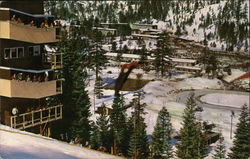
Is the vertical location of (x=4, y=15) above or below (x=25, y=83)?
above

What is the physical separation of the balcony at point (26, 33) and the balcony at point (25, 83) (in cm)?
199

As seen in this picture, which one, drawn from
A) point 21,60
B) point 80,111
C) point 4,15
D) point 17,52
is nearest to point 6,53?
point 17,52

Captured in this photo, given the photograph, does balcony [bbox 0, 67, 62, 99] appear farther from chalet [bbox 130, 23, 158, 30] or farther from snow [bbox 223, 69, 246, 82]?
chalet [bbox 130, 23, 158, 30]

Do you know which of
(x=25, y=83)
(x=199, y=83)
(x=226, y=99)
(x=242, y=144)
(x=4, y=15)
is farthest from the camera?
(x=199, y=83)

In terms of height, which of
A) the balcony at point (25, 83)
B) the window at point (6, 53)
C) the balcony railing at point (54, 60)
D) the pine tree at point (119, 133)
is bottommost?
the pine tree at point (119, 133)

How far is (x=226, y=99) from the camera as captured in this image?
7181 cm

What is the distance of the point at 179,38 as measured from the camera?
161375 millimetres

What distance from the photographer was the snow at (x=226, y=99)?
68925 mm

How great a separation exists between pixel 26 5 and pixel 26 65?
4046 mm

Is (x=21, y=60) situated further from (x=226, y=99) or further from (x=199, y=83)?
(x=199, y=83)

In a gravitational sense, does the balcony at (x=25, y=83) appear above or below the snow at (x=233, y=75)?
above

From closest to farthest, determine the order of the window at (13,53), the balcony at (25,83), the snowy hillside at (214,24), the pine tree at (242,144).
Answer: the balcony at (25,83) → the window at (13,53) → the pine tree at (242,144) → the snowy hillside at (214,24)

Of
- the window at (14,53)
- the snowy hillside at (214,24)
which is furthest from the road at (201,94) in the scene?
the snowy hillside at (214,24)

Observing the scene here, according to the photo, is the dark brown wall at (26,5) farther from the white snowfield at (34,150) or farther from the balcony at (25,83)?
the white snowfield at (34,150)
